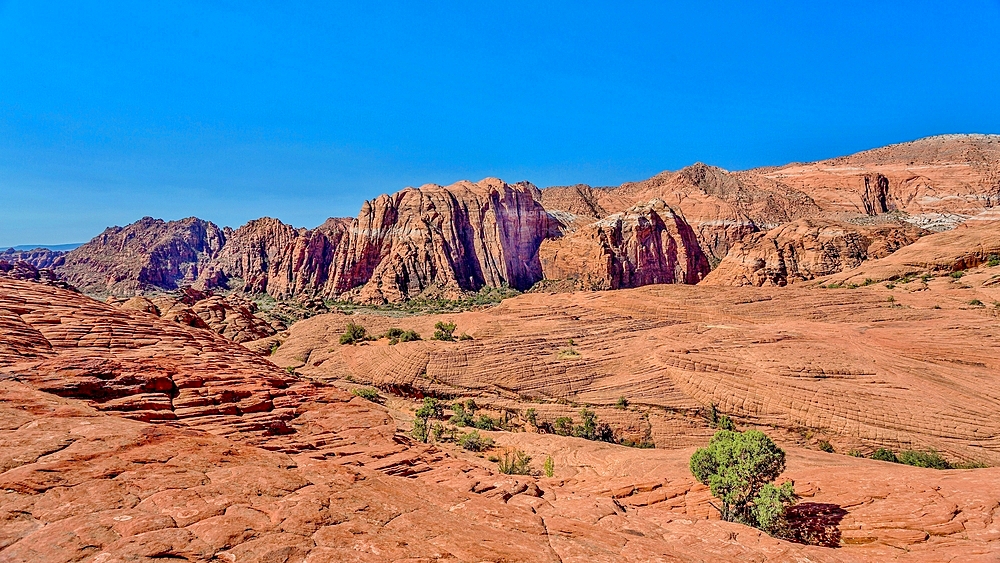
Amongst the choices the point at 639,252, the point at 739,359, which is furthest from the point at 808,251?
the point at 739,359

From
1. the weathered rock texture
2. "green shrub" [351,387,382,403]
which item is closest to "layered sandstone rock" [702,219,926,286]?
the weathered rock texture

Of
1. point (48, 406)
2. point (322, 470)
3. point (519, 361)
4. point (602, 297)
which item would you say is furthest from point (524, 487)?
point (602, 297)

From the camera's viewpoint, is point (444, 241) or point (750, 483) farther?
point (444, 241)

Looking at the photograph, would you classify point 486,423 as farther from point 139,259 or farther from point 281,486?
point 139,259

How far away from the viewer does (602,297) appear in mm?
39219

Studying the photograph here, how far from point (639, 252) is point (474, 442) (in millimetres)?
78532

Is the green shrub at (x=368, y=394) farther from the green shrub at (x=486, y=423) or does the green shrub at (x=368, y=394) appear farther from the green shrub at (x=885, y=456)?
the green shrub at (x=885, y=456)

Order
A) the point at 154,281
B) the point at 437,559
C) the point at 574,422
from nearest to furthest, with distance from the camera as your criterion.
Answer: the point at 437,559
the point at 574,422
the point at 154,281

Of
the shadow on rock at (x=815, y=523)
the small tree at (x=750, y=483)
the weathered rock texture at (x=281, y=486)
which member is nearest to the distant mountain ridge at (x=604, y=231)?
the shadow on rock at (x=815, y=523)

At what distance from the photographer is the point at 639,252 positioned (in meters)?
91.4

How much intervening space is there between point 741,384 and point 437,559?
24.8 meters

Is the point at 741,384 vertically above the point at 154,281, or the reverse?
the point at 154,281

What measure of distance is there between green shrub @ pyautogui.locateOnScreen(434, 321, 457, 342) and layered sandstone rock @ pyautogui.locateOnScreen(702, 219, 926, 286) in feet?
162

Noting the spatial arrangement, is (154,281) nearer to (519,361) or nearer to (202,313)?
(202,313)
